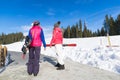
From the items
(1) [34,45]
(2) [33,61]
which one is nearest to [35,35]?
(1) [34,45]

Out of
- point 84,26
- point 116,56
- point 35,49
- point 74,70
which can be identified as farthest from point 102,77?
point 84,26

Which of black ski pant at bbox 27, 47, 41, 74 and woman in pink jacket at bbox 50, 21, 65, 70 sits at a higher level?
woman in pink jacket at bbox 50, 21, 65, 70

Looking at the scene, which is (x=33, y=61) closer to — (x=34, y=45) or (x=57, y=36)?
(x=34, y=45)

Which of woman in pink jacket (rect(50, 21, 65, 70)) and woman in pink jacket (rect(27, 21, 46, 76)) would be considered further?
woman in pink jacket (rect(50, 21, 65, 70))

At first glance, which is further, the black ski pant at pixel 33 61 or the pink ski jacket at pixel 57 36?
the pink ski jacket at pixel 57 36

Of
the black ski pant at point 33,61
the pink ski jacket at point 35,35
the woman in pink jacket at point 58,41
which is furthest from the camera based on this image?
the woman in pink jacket at point 58,41

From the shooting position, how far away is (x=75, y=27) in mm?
138375

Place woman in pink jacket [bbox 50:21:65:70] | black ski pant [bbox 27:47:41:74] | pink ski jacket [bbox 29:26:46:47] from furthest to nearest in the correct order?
woman in pink jacket [bbox 50:21:65:70], pink ski jacket [bbox 29:26:46:47], black ski pant [bbox 27:47:41:74]

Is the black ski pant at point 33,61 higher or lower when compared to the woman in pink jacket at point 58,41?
lower

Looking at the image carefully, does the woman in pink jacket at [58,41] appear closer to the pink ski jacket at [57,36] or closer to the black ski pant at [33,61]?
the pink ski jacket at [57,36]

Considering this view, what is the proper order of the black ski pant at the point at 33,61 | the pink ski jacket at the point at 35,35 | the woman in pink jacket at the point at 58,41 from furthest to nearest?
the woman in pink jacket at the point at 58,41
the pink ski jacket at the point at 35,35
the black ski pant at the point at 33,61

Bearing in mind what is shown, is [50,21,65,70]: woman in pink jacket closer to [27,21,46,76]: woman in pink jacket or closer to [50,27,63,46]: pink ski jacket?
[50,27,63,46]: pink ski jacket

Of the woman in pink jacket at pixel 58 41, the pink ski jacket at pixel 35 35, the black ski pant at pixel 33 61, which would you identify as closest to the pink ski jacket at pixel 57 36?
the woman in pink jacket at pixel 58 41

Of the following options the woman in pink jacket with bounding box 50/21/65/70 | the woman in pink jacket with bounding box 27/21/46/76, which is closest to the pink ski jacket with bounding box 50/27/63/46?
the woman in pink jacket with bounding box 50/21/65/70
